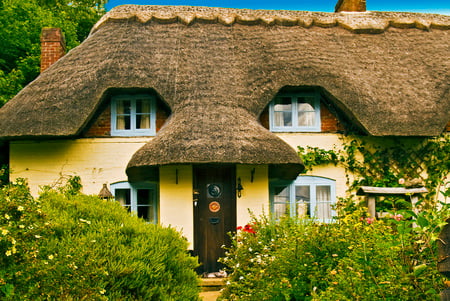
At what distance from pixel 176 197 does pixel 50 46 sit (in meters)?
5.56

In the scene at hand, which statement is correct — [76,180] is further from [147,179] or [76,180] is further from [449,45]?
[449,45]

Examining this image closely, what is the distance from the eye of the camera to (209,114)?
24.9ft

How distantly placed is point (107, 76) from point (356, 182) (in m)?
5.90

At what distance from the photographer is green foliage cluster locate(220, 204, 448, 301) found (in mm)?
2611

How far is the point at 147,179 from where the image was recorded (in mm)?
8414

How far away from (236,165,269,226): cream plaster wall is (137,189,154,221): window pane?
1.97 meters

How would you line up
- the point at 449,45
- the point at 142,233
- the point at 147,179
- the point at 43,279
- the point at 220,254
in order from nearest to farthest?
the point at 43,279 → the point at 142,233 → the point at 220,254 → the point at 147,179 → the point at 449,45

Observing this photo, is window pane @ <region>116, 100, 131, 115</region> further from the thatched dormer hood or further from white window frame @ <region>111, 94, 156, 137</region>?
the thatched dormer hood

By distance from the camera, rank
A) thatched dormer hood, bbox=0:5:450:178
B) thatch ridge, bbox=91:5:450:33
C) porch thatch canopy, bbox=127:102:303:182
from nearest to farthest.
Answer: porch thatch canopy, bbox=127:102:303:182
thatched dormer hood, bbox=0:5:450:178
thatch ridge, bbox=91:5:450:33

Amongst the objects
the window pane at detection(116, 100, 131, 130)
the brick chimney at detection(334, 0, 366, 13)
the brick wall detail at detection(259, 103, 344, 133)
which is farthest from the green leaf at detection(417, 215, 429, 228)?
the brick chimney at detection(334, 0, 366, 13)

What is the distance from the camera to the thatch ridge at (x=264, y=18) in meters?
9.88

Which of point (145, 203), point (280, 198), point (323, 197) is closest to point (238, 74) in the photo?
point (280, 198)

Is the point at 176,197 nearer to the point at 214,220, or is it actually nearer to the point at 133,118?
the point at 214,220

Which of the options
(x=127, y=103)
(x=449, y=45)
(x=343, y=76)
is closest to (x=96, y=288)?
(x=127, y=103)
